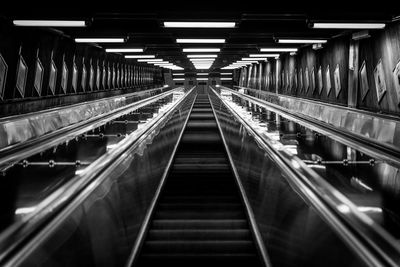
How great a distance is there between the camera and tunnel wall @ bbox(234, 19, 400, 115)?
318 inches

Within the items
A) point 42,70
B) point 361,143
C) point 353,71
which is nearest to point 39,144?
point 361,143

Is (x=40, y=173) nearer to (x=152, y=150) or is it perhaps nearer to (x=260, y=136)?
(x=152, y=150)

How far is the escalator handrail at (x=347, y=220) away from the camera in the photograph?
1.52m

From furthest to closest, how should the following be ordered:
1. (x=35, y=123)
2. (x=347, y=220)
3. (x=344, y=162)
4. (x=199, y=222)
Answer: (x=35, y=123) → (x=199, y=222) → (x=344, y=162) → (x=347, y=220)

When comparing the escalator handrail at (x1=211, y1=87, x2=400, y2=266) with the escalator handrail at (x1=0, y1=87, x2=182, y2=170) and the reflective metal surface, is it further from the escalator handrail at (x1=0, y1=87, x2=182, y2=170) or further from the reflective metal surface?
the reflective metal surface

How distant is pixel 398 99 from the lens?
7711 millimetres

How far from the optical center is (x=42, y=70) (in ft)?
34.9

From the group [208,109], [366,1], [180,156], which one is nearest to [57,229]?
[180,156]

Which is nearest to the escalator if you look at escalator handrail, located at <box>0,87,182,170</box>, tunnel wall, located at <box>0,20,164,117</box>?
escalator handrail, located at <box>0,87,182,170</box>

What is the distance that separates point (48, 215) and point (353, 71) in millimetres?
9563

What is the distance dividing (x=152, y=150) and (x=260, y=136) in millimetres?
1493

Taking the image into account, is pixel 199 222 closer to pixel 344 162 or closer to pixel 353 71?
pixel 344 162

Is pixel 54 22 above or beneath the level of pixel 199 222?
above

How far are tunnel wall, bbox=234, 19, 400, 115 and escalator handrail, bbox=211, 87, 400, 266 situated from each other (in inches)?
234
